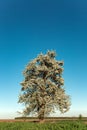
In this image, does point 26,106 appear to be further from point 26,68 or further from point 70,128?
point 70,128

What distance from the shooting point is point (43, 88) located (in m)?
53.8

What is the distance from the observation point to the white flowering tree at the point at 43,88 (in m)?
53.3

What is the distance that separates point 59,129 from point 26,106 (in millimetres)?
26369

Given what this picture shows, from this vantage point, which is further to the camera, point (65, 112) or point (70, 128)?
point (65, 112)

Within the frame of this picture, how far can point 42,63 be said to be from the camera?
56.8m

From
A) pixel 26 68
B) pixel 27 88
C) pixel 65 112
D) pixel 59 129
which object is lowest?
pixel 59 129

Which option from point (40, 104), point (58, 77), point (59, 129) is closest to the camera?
point (59, 129)

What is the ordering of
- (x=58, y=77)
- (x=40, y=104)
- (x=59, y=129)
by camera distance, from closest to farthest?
(x=59, y=129) → (x=40, y=104) → (x=58, y=77)

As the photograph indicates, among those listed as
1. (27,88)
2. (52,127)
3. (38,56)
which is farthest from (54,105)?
(52,127)

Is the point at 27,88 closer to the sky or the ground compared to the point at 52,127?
closer to the sky

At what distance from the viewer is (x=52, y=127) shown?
98.5 feet

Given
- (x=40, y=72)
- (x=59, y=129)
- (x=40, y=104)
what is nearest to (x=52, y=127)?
(x=59, y=129)

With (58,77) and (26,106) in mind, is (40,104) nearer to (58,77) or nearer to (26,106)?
(26,106)

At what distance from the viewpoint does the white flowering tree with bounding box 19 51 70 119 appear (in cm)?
5331
